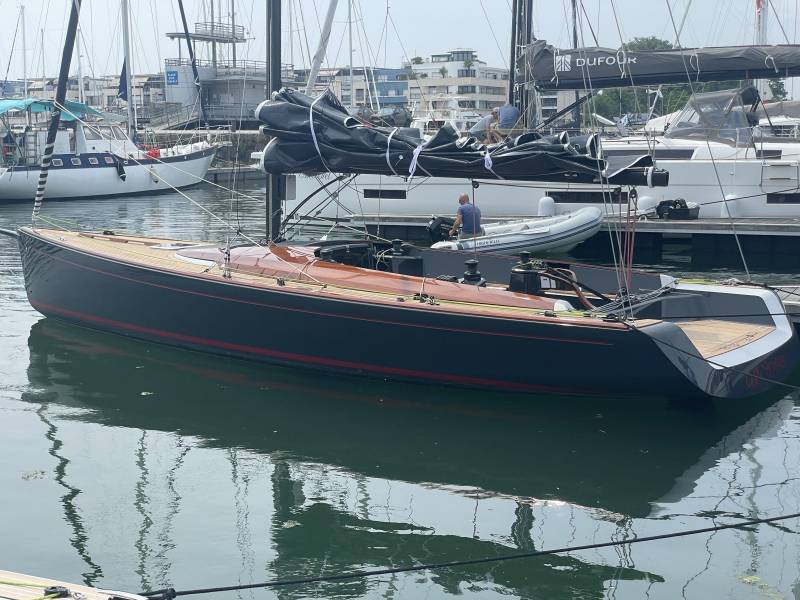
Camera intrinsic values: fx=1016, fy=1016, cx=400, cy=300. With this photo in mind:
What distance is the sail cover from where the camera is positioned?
57.2 feet

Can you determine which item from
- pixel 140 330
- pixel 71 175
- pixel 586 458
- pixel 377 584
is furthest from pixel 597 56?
pixel 71 175

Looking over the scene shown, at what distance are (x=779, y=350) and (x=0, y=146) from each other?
27.5 m

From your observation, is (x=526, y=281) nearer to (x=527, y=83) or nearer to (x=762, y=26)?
(x=527, y=83)

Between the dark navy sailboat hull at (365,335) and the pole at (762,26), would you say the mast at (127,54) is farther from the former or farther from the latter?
the dark navy sailboat hull at (365,335)

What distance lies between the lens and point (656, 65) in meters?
17.8

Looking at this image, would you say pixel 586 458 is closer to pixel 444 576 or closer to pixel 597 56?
pixel 444 576

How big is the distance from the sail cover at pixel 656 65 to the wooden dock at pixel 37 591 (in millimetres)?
14226

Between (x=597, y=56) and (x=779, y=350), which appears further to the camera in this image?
(x=597, y=56)

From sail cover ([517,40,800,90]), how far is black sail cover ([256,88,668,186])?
749cm

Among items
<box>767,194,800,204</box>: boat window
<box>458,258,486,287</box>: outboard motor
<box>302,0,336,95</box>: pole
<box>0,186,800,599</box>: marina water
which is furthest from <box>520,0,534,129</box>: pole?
<box>0,186,800,599</box>: marina water

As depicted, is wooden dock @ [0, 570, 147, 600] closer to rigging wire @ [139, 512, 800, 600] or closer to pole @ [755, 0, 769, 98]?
rigging wire @ [139, 512, 800, 600]

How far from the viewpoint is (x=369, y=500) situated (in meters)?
7.24

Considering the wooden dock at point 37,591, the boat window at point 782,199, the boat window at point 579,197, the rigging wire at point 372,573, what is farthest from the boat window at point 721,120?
the wooden dock at point 37,591

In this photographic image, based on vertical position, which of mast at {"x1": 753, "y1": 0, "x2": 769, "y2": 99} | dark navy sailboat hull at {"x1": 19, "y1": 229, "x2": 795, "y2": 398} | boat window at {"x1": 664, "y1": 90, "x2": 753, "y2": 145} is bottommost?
dark navy sailboat hull at {"x1": 19, "y1": 229, "x2": 795, "y2": 398}
